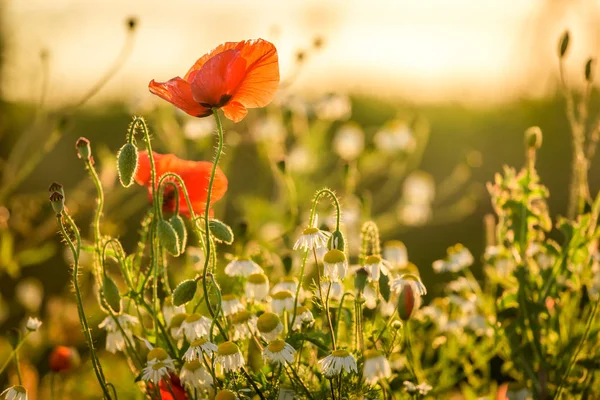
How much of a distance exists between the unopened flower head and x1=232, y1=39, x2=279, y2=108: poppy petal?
0.26 m

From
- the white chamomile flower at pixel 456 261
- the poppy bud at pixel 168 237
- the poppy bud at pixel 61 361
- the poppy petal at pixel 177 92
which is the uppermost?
the poppy petal at pixel 177 92

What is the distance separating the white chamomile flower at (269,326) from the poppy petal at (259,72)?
280 mm

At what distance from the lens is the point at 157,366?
930mm

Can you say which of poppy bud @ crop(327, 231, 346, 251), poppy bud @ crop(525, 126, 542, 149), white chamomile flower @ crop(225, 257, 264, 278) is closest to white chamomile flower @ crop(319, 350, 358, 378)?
poppy bud @ crop(327, 231, 346, 251)

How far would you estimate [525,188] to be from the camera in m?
1.23

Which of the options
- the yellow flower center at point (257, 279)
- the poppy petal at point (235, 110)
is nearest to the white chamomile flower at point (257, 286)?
the yellow flower center at point (257, 279)

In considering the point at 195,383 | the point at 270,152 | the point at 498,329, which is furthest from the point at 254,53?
the point at 270,152

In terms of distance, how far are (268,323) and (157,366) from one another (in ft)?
0.46

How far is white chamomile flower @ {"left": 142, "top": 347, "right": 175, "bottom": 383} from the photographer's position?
92 cm

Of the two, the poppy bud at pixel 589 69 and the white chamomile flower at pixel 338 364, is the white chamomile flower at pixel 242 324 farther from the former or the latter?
the poppy bud at pixel 589 69

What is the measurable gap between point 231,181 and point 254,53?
3541mm

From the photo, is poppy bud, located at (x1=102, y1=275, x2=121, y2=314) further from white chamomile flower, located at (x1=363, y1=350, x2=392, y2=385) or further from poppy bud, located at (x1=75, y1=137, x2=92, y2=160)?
white chamomile flower, located at (x1=363, y1=350, x2=392, y2=385)

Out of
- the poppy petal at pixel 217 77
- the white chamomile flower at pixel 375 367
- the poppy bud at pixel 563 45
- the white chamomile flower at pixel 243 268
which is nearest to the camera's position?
the white chamomile flower at pixel 375 367

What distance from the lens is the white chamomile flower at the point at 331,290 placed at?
3.15 feet
